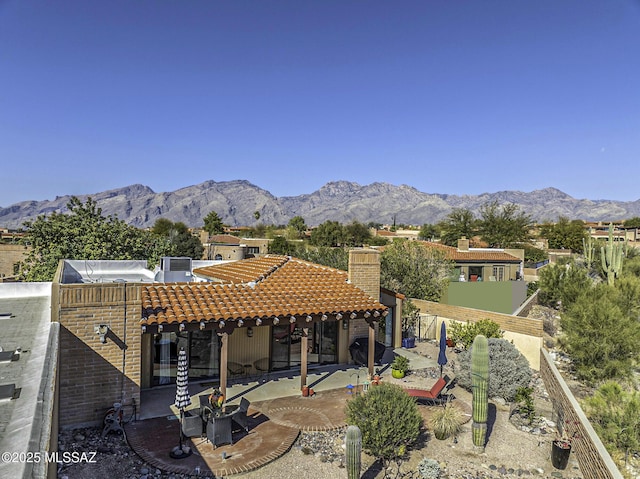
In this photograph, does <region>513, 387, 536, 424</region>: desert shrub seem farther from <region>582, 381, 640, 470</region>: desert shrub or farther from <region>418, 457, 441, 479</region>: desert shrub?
<region>418, 457, 441, 479</region>: desert shrub

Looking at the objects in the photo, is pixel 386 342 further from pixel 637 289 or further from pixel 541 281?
pixel 541 281

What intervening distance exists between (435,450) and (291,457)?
3.36 meters

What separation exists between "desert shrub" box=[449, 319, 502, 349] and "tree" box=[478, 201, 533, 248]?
148 ft

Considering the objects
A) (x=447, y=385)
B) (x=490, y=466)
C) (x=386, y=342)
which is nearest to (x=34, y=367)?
(x=490, y=466)

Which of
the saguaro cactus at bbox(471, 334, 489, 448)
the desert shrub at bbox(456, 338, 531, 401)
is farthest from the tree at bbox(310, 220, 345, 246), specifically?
the saguaro cactus at bbox(471, 334, 489, 448)

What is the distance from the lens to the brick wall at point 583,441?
8539mm

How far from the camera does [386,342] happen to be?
19.4 m

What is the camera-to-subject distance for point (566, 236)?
2975 inches

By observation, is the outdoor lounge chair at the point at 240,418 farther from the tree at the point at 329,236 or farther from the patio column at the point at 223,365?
the tree at the point at 329,236

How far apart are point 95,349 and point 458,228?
64906 mm

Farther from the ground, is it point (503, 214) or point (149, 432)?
point (503, 214)

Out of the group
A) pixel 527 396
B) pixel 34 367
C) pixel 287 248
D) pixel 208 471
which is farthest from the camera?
pixel 287 248

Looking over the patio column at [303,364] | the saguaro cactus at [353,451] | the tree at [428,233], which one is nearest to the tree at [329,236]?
the tree at [428,233]

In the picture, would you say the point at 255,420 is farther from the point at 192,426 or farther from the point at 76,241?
the point at 76,241
